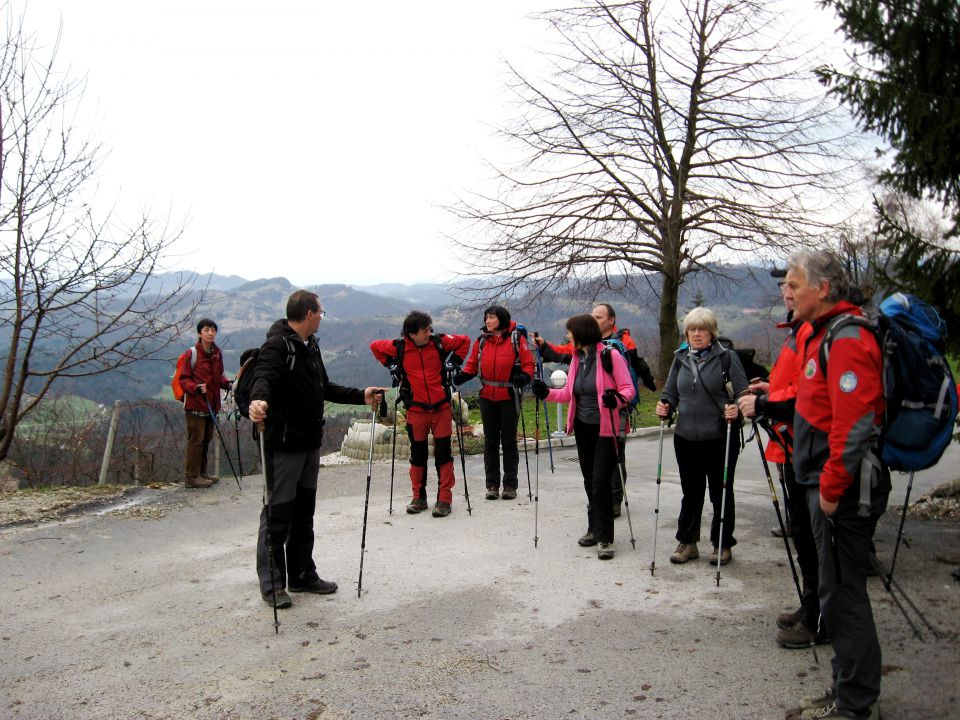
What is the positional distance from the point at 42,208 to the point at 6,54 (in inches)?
72.7

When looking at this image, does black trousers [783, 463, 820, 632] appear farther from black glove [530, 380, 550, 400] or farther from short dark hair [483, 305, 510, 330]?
short dark hair [483, 305, 510, 330]

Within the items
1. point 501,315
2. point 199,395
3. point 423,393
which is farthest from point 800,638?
point 199,395

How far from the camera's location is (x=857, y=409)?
3.20 metres

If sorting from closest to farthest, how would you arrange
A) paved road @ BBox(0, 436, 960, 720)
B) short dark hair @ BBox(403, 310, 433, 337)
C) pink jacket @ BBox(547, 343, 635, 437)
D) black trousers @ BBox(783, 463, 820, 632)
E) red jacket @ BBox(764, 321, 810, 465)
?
1. paved road @ BBox(0, 436, 960, 720)
2. black trousers @ BBox(783, 463, 820, 632)
3. red jacket @ BBox(764, 321, 810, 465)
4. pink jacket @ BBox(547, 343, 635, 437)
5. short dark hair @ BBox(403, 310, 433, 337)

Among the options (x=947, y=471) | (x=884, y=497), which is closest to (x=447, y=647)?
(x=884, y=497)

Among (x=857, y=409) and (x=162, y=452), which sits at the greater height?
(x=857, y=409)

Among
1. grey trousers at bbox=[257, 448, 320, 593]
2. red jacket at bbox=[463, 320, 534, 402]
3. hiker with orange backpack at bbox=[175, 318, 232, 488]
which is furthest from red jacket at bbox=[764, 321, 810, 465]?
hiker with orange backpack at bbox=[175, 318, 232, 488]

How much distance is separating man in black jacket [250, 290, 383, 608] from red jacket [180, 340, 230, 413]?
4470mm

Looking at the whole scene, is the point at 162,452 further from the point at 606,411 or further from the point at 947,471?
the point at 947,471

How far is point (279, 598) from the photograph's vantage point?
5293 mm

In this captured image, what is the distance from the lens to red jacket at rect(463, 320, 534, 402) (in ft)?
27.6

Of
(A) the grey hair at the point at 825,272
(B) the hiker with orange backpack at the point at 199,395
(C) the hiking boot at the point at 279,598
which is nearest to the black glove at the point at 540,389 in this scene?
(C) the hiking boot at the point at 279,598

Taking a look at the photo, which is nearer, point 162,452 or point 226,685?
point 226,685

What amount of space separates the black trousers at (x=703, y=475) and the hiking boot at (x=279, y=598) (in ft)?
9.87
